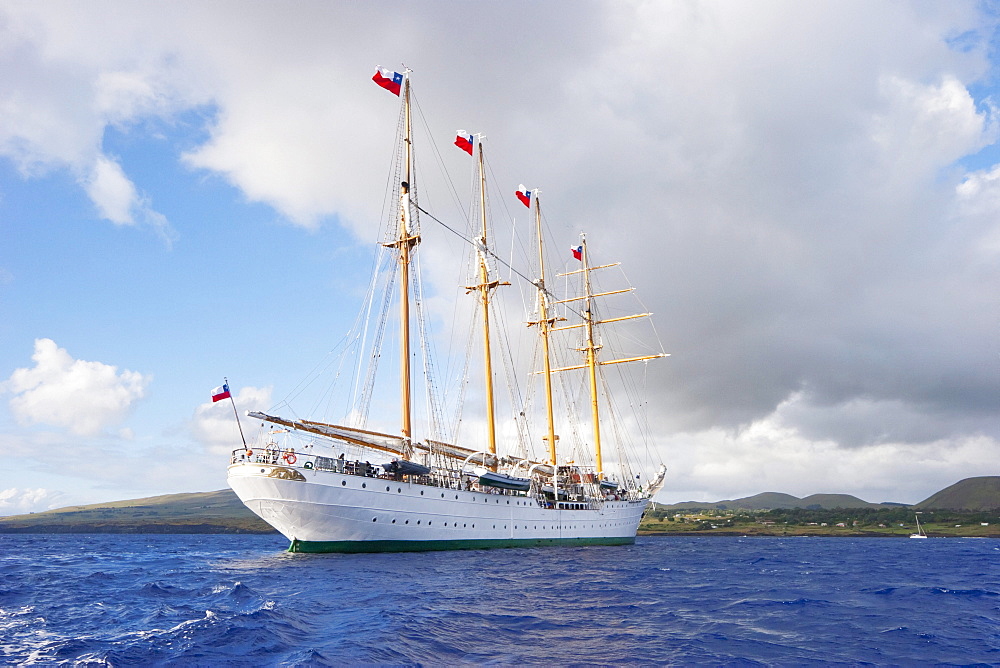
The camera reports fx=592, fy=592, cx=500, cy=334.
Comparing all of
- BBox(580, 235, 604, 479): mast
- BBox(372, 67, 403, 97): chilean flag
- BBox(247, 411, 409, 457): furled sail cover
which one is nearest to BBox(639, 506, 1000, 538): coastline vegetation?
BBox(580, 235, 604, 479): mast

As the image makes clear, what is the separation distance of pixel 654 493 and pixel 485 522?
4447 cm

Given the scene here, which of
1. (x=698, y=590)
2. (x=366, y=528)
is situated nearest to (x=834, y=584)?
(x=698, y=590)

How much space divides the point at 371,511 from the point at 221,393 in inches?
507

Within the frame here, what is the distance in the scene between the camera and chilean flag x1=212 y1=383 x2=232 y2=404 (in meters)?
37.6

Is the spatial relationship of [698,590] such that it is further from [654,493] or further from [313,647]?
[654,493]

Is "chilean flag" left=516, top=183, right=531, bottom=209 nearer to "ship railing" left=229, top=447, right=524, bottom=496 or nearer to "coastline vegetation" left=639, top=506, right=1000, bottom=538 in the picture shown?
"ship railing" left=229, top=447, right=524, bottom=496

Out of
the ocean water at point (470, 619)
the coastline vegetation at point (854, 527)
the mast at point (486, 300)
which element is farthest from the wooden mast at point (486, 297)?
the coastline vegetation at point (854, 527)

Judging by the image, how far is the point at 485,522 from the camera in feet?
169

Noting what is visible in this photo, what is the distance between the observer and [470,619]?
723 inches

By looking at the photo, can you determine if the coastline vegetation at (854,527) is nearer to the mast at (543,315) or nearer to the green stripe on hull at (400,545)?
the mast at (543,315)

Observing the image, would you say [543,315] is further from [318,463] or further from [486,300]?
[318,463]

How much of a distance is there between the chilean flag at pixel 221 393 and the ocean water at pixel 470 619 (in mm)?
10229

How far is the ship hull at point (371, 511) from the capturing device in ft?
129

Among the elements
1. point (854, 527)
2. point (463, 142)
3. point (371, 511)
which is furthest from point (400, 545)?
point (854, 527)
